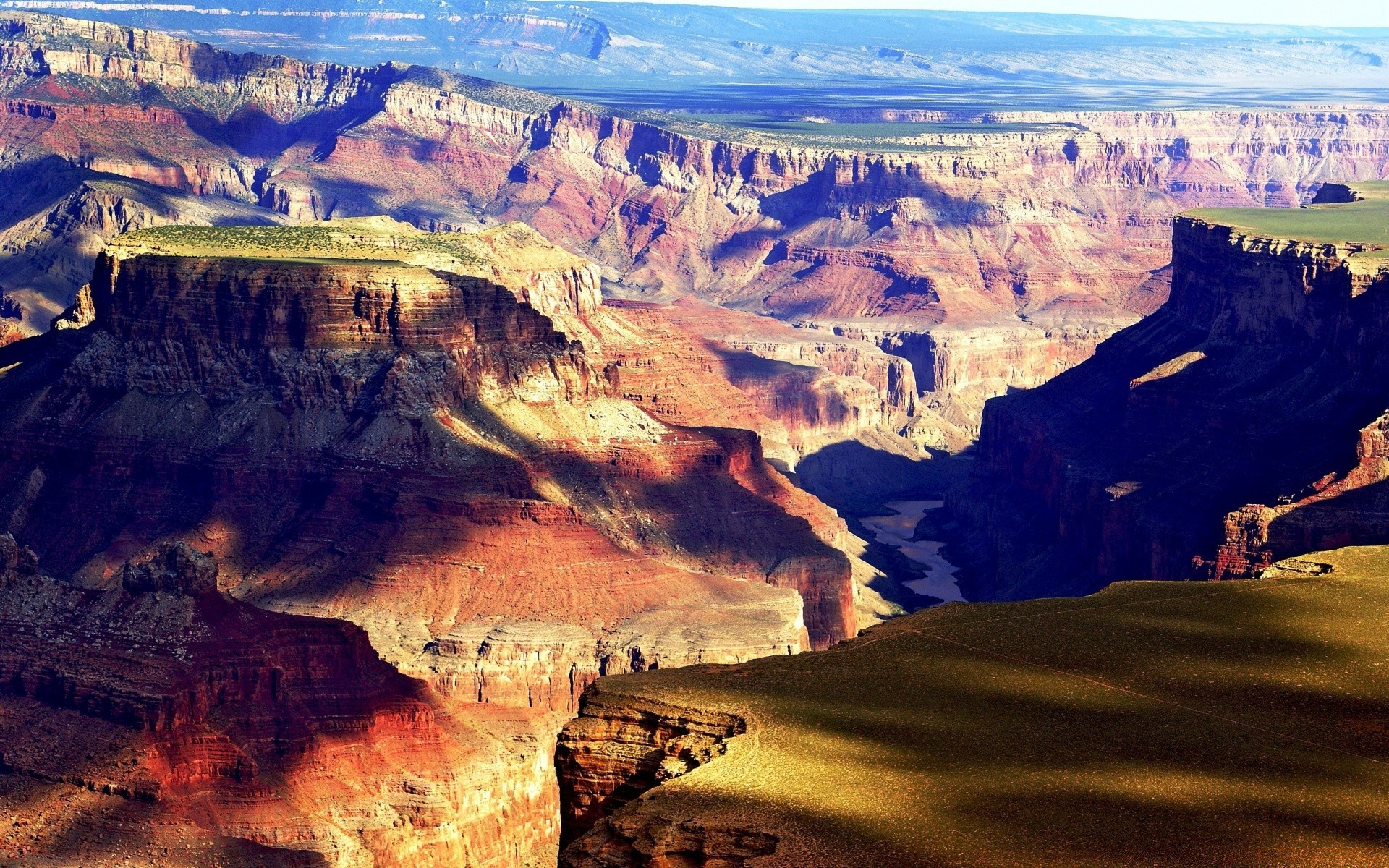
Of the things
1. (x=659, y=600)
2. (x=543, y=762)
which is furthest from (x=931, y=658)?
(x=659, y=600)

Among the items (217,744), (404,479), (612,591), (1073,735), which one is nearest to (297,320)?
(404,479)

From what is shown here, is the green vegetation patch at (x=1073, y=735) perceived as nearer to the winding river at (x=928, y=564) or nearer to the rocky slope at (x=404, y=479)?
the rocky slope at (x=404, y=479)

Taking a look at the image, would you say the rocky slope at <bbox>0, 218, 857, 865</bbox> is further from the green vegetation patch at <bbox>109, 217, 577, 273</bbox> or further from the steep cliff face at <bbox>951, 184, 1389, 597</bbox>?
the steep cliff face at <bbox>951, 184, 1389, 597</bbox>

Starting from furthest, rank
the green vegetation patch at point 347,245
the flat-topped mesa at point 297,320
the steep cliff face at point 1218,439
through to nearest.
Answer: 1. the green vegetation patch at point 347,245
2. the flat-topped mesa at point 297,320
3. the steep cliff face at point 1218,439

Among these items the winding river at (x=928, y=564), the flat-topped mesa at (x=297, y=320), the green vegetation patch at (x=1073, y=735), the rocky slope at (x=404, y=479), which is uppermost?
the green vegetation patch at (x=1073, y=735)

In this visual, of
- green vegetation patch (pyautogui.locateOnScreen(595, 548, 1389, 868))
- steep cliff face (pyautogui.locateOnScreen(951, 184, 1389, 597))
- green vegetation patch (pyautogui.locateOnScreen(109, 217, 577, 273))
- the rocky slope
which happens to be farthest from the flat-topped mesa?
green vegetation patch (pyautogui.locateOnScreen(595, 548, 1389, 868))

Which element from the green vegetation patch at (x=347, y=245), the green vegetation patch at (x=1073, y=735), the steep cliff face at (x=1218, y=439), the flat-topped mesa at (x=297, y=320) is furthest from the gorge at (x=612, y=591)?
the green vegetation patch at (x=347, y=245)
